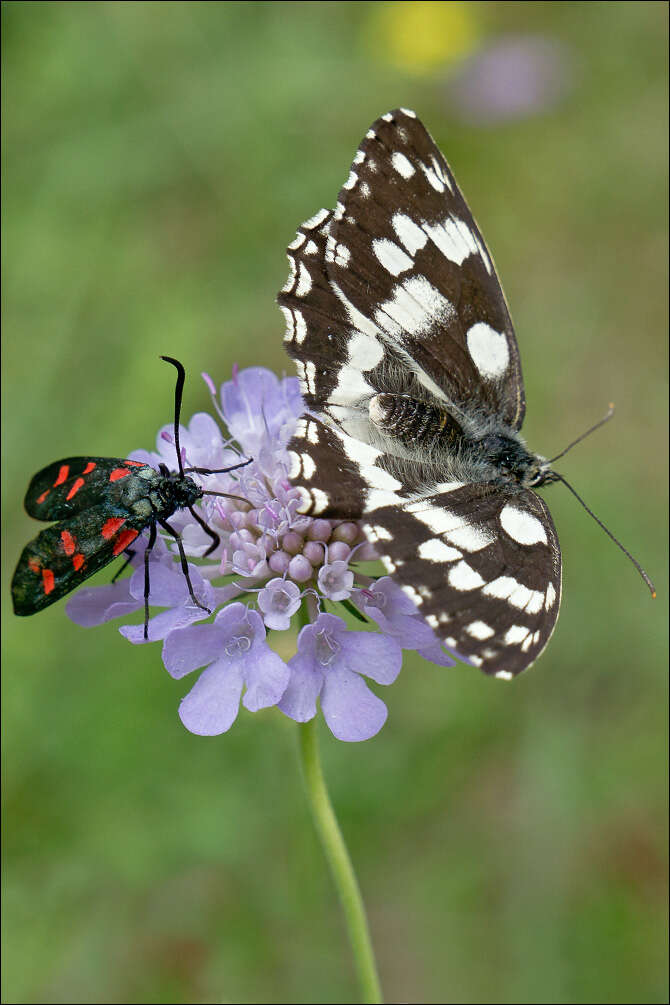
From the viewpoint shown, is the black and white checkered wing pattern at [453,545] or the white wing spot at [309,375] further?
the white wing spot at [309,375]

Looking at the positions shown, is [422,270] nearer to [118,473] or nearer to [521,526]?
[521,526]

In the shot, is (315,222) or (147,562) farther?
(315,222)

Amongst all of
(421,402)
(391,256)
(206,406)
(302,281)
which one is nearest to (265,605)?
(421,402)

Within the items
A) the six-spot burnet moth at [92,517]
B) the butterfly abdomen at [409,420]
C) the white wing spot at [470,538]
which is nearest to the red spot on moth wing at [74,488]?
the six-spot burnet moth at [92,517]

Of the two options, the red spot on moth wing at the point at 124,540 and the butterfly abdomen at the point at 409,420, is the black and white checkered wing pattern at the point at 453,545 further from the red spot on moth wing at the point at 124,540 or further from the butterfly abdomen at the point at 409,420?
the red spot on moth wing at the point at 124,540

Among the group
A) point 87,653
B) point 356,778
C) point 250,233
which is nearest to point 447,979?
point 356,778

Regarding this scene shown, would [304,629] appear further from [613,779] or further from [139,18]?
[139,18]
